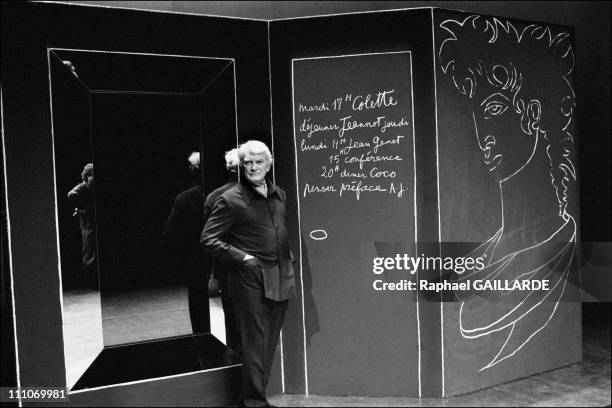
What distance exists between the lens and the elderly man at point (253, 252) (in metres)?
3.55

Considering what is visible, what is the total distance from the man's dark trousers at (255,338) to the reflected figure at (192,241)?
697 mm

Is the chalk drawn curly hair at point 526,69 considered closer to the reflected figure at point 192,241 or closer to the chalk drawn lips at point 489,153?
the chalk drawn lips at point 489,153

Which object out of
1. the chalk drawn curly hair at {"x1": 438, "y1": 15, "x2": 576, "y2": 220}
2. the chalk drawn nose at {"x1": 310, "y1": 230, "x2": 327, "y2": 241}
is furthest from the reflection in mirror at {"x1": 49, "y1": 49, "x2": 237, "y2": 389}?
the chalk drawn curly hair at {"x1": 438, "y1": 15, "x2": 576, "y2": 220}

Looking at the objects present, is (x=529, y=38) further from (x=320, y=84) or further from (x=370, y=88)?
(x=320, y=84)

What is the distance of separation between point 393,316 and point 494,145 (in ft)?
4.54

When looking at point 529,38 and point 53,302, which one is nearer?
→ point 53,302

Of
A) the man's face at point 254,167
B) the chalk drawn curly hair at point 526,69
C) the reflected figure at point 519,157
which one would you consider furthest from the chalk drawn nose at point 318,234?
the chalk drawn curly hair at point 526,69

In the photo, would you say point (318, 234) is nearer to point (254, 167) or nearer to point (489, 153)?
point (254, 167)

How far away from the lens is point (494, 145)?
414 centimetres

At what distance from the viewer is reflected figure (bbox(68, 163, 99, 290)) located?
147 inches

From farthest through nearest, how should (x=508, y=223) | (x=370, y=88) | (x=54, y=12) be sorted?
(x=508, y=223) < (x=370, y=88) < (x=54, y=12)

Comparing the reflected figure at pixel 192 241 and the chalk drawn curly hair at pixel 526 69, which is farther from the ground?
the chalk drawn curly hair at pixel 526 69

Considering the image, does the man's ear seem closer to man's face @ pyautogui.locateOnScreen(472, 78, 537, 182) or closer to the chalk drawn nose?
man's face @ pyautogui.locateOnScreen(472, 78, 537, 182)

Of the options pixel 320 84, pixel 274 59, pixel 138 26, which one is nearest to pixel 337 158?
pixel 320 84
